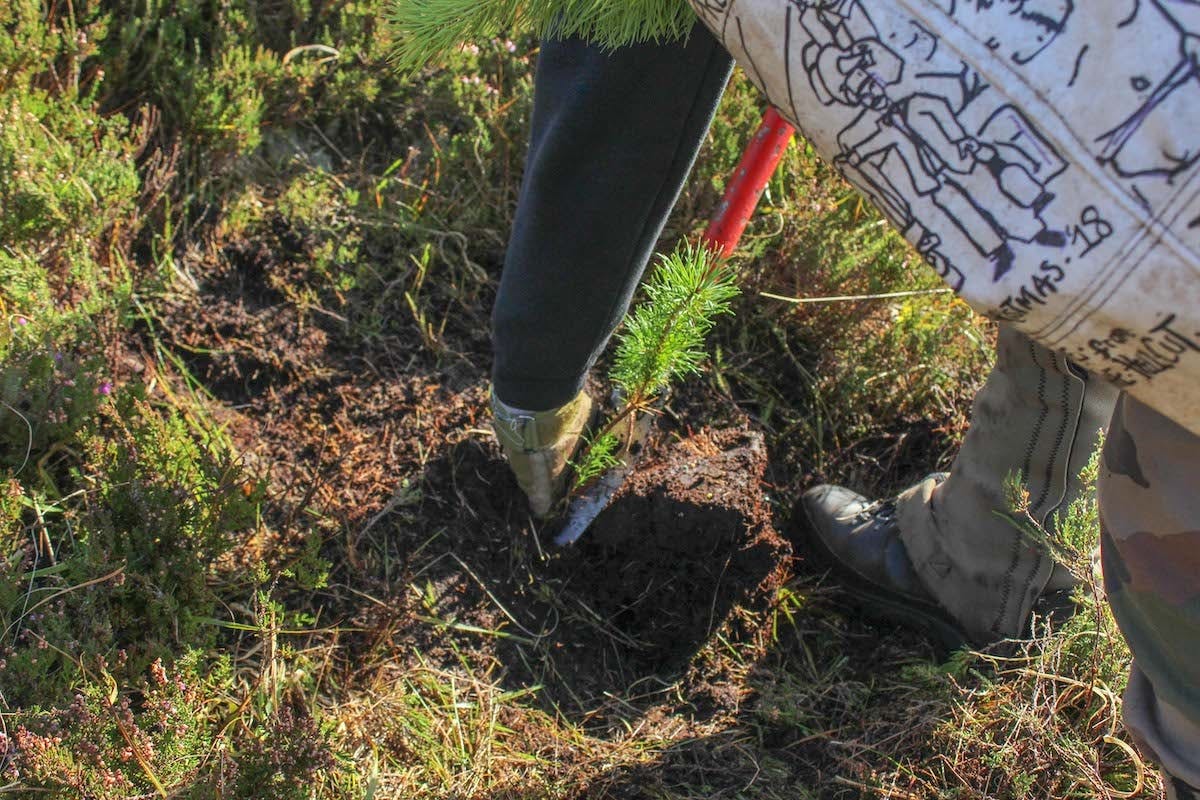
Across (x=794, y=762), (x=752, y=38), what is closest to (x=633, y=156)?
(x=752, y=38)

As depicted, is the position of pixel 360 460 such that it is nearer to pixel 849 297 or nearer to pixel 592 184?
pixel 592 184

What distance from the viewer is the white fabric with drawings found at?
82 cm

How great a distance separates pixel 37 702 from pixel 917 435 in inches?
81.9

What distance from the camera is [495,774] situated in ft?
6.25

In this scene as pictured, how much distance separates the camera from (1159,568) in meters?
1.14

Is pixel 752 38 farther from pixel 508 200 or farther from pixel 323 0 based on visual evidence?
pixel 323 0

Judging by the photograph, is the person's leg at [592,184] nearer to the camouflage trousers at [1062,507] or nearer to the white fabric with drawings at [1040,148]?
the white fabric with drawings at [1040,148]

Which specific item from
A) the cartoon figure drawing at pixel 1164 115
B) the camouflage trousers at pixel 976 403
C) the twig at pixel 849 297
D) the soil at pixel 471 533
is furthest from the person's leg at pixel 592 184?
the twig at pixel 849 297

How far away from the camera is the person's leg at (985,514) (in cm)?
187

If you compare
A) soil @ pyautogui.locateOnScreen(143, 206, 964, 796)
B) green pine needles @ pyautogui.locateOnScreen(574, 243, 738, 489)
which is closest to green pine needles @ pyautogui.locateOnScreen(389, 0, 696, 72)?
green pine needles @ pyautogui.locateOnScreen(574, 243, 738, 489)

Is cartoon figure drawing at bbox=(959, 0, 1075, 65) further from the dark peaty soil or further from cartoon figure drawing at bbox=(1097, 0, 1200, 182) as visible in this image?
the dark peaty soil

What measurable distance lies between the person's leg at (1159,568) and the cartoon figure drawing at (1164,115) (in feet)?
1.27

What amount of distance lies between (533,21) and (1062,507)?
4.51ft

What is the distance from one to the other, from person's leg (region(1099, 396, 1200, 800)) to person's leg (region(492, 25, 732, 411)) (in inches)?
29.4
